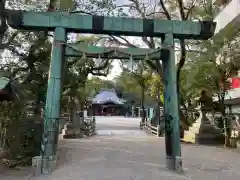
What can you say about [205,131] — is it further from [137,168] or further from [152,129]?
[137,168]

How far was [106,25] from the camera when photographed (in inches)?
397

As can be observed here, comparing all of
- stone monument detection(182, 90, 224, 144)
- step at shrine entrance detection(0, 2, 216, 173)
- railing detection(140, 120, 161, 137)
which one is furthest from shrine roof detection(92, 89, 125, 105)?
step at shrine entrance detection(0, 2, 216, 173)

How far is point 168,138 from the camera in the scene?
10023mm

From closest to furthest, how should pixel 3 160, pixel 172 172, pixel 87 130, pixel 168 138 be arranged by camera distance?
1. pixel 172 172
2. pixel 168 138
3. pixel 3 160
4. pixel 87 130

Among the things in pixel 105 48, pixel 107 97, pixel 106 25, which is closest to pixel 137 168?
pixel 105 48

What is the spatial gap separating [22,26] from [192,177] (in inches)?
254

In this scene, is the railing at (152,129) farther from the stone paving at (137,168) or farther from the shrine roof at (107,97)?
the shrine roof at (107,97)

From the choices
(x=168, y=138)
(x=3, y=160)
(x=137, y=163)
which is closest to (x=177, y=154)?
(x=168, y=138)

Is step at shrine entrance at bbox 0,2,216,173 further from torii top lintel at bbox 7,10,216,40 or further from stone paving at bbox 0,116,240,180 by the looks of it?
stone paving at bbox 0,116,240,180

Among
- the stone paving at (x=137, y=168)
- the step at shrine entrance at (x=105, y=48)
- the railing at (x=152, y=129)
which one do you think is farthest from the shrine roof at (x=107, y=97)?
the step at shrine entrance at (x=105, y=48)

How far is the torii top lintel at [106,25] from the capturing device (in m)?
9.82

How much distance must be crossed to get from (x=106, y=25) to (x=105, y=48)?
0.70 meters

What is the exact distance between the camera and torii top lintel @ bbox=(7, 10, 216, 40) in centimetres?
982

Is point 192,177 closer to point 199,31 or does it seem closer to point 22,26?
point 199,31
